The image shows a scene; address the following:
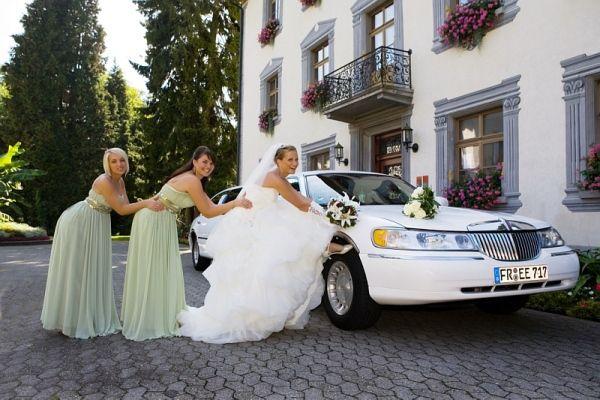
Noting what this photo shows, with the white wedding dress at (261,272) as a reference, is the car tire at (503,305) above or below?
below

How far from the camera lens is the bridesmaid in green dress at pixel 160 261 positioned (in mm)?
4270

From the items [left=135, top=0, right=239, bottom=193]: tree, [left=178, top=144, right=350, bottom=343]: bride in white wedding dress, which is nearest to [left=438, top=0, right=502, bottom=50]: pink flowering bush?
[left=178, top=144, right=350, bottom=343]: bride in white wedding dress

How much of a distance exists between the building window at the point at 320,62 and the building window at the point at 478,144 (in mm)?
5760

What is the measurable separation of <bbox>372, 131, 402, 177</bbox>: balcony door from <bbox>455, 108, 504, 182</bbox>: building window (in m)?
1.88

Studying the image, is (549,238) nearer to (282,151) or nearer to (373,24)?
(282,151)

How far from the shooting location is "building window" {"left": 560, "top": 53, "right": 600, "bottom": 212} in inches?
287

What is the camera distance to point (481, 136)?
942 cm

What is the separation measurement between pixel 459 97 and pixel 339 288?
6.50 meters

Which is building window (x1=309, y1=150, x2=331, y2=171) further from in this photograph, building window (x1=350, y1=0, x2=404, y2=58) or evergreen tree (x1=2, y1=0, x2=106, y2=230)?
evergreen tree (x1=2, y1=0, x2=106, y2=230)

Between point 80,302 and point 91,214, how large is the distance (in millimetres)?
830

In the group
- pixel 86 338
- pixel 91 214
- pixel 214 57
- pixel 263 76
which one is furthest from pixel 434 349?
pixel 214 57

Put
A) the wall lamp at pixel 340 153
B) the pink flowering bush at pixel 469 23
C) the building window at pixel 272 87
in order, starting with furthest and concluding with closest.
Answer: the building window at pixel 272 87
the wall lamp at pixel 340 153
the pink flowering bush at pixel 469 23

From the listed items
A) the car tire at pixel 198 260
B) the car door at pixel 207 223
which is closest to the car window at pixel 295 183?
the car door at pixel 207 223

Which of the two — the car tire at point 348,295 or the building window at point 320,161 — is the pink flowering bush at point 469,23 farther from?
the car tire at point 348,295
